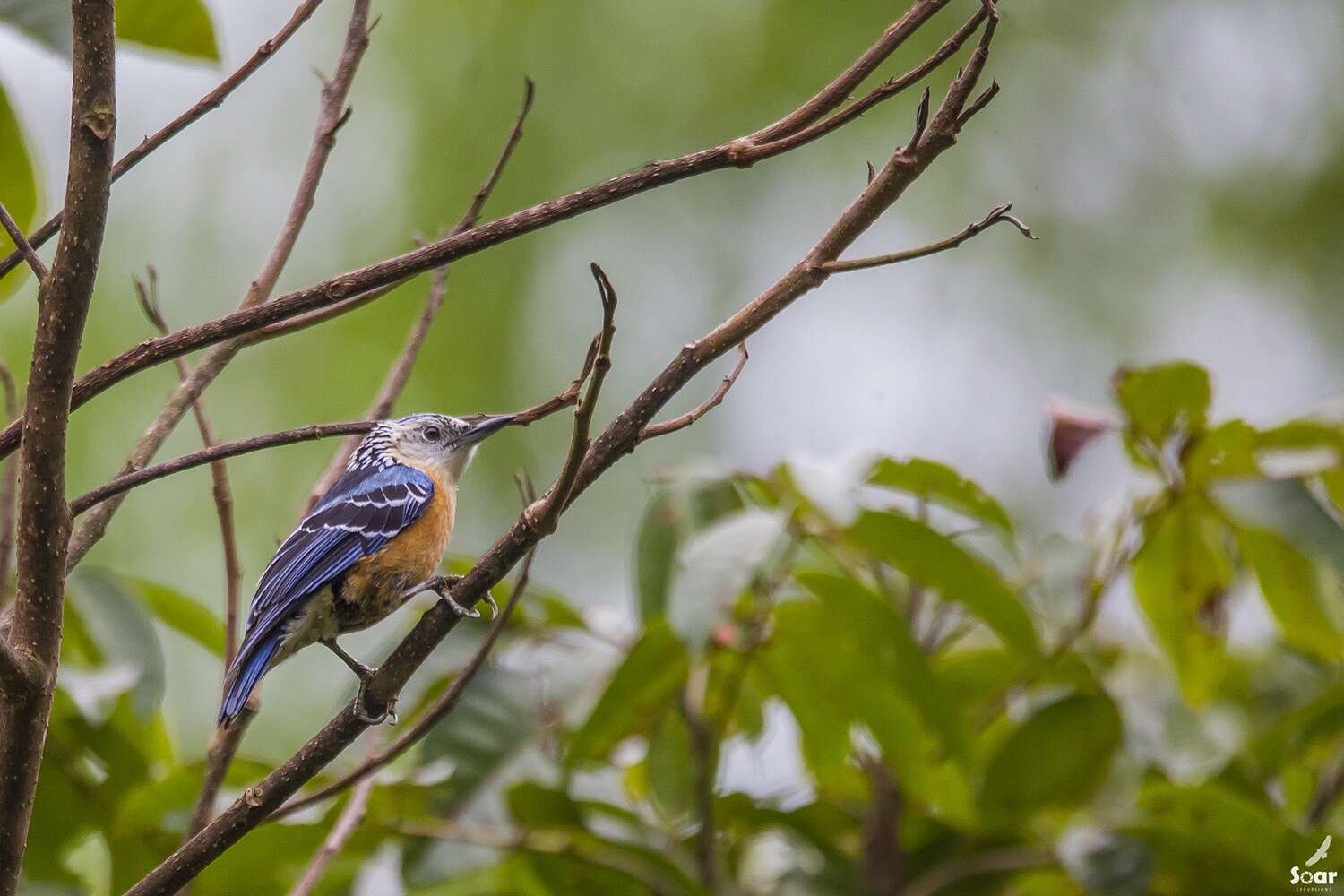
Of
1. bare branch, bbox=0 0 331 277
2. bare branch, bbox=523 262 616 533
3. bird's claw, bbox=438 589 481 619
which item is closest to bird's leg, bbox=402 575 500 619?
bird's claw, bbox=438 589 481 619

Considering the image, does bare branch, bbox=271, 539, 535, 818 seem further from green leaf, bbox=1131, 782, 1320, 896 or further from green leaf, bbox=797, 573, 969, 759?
green leaf, bbox=1131, 782, 1320, 896

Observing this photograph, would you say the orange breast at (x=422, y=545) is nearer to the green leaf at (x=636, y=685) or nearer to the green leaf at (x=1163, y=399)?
the green leaf at (x=636, y=685)

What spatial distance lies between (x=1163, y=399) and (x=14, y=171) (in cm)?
261

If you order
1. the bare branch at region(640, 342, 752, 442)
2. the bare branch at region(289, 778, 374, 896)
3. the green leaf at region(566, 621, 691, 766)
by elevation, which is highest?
the bare branch at region(640, 342, 752, 442)

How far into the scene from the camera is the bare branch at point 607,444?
1944 mm

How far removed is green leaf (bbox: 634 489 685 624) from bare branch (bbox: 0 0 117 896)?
4.92 ft

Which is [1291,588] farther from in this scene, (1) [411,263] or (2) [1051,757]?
(1) [411,263]

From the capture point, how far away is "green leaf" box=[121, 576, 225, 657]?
3406 millimetres

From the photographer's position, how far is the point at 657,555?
3.15 m

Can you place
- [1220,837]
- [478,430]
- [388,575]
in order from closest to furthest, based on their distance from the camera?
1. [1220,837]
2. [388,575]
3. [478,430]

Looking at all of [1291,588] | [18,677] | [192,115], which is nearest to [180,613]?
[192,115]

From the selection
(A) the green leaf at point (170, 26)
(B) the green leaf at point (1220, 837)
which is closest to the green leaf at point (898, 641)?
(B) the green leaf at point (1220, 837)

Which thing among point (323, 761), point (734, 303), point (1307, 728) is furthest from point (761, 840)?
point (734, 303)

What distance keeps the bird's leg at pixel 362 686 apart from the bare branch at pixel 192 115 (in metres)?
0.89
